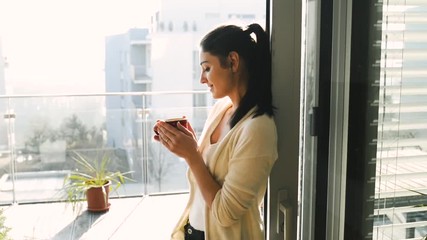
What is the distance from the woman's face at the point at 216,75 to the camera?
3.97 feet

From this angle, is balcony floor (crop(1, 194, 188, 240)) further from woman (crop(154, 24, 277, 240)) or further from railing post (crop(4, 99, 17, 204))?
woman (crop(154, 24, 277, 240))

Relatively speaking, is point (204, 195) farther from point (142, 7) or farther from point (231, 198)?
point (142, 7)

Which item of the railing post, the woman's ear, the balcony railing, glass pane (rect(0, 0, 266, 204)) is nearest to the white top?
the woman's ear

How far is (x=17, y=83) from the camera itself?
372cm

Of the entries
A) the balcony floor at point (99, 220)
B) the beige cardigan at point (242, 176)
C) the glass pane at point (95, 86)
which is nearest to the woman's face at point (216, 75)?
the beige cardigan at point (242, 176)

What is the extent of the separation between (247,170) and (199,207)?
248 millimetres

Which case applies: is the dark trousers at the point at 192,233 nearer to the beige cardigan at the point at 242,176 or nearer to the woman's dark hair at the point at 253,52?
the beige cardigan at the point at 242,176

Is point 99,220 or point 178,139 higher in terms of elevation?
point 178,139

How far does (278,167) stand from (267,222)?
179mm

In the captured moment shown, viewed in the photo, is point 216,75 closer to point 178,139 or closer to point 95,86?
point 178,139

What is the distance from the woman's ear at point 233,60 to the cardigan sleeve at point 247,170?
159 mm

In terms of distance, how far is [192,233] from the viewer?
1315 millimetres

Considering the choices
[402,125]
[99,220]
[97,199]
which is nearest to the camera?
[402,125]

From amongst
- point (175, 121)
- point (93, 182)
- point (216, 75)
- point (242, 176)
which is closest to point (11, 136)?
point (93, 182)
